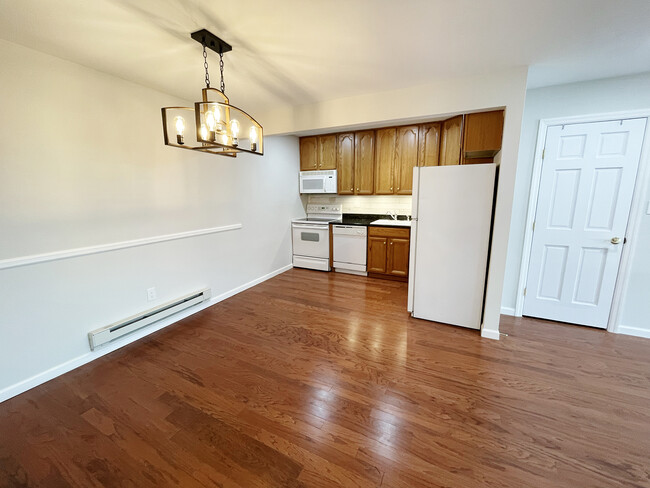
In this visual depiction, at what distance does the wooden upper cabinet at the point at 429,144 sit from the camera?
3848 mm

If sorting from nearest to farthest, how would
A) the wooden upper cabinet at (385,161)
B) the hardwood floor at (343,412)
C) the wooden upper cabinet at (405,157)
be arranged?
the hardwood floor at (343,412) → the wooden upper cabinet at (405,157) → the wooden upper cabinet at (385,161)

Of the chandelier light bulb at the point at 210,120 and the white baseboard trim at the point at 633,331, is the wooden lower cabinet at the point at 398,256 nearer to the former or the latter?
the white baseboard trim at the point at 633,331

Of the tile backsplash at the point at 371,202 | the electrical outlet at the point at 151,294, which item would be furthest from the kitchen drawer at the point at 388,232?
the electrical outlet at the point at 151,294

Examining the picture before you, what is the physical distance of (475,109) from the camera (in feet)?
7.84

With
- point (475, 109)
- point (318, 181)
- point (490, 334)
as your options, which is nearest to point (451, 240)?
point (490, 334)

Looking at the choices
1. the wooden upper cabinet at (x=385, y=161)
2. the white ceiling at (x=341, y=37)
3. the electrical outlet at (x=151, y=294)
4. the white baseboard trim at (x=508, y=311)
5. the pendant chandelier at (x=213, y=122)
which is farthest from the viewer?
the wooden upper cabinet at (x=385, y=161)

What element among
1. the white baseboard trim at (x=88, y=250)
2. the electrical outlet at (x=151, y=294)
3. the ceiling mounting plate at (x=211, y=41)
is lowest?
the electrical outlet at (x=151, y=294)

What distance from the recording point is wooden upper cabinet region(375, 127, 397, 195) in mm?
4172

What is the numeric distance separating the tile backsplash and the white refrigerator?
177cm

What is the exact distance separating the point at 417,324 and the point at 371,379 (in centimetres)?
108

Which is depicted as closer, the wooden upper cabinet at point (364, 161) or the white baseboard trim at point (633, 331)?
the white baseboard trim at point (633, 331)

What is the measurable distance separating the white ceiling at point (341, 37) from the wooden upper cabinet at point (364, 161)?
1855 mm

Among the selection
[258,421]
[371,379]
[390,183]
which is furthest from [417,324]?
[390,183]

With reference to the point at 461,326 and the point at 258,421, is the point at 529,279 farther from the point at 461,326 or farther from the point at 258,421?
the point at 258,421
